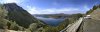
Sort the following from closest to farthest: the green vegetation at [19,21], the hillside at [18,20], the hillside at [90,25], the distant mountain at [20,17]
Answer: the hillside at [90,25] → the green vegetation at [19,21] → the hillside at [18,20] → the distant mountain at [20,17]

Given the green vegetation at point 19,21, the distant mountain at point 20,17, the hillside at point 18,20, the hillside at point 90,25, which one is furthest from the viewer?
the distant mountain at point 20,17

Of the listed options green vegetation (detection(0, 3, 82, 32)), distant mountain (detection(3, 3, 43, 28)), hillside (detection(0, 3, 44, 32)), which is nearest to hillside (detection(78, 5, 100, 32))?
green vegetation (detection(0, 3, 82, 32))

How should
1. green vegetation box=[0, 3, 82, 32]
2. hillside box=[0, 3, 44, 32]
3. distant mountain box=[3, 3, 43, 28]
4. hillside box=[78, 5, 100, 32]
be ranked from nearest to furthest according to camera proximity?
hillside box=[78, 5, 100, 32] < green vegetation box=[0, 3, 82, 32] < hillside box=[0, 3, 44, 32] < distant mountain box=[3, 3, 43, 28]

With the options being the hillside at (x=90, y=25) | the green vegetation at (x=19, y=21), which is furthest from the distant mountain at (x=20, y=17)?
the hillside at (x=90, y=25)

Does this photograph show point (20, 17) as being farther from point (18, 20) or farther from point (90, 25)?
point (90, 25)

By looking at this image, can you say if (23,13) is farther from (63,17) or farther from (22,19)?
(63,17)

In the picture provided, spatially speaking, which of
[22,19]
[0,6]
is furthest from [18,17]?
[0,6]

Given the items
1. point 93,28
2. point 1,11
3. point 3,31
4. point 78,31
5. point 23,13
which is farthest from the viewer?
point 23,13

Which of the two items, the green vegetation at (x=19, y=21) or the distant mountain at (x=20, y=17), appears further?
the distant mountain at (x=20, y=17)

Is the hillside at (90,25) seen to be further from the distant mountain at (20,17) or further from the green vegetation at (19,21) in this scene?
the distant mountain at (20,17)

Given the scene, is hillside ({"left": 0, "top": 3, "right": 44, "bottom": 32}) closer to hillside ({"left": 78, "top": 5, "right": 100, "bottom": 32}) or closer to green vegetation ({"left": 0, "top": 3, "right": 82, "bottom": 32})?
green vegetation ({"left": 0, "top": 3, "right": 82, "bottom": 32})

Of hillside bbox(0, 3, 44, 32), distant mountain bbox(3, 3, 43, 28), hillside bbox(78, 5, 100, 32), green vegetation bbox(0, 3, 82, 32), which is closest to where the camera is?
hillside bbox(78, 5, 100, 32)
